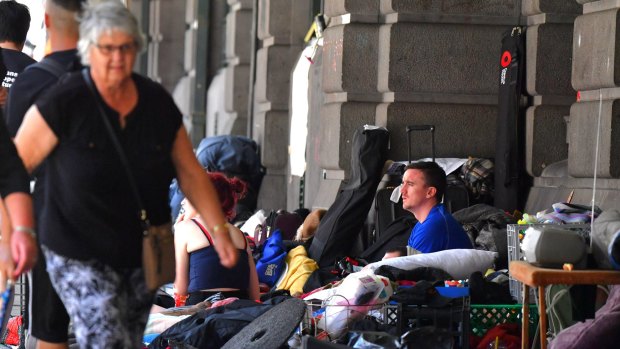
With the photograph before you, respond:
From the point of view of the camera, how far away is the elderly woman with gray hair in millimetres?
4438

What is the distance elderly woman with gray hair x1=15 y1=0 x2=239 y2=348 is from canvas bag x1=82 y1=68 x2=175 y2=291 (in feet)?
0.05

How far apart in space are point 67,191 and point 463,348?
279 centimetres

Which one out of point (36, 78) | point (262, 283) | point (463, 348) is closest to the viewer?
point (36, 78)

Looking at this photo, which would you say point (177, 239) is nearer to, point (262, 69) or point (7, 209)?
point (7, 209)

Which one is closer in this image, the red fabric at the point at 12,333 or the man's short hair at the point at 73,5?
the man's short hair at the point at 73,5

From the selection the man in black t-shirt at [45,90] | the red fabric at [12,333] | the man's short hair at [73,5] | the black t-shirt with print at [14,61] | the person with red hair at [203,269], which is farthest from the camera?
the person with red hair at [203,269]

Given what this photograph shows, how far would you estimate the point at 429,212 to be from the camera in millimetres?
8453

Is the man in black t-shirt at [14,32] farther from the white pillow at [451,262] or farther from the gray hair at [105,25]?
the gray hair at [105,25]

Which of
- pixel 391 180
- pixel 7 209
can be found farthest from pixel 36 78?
pixel 391 180

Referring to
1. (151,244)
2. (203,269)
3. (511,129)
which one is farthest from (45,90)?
(511,129)

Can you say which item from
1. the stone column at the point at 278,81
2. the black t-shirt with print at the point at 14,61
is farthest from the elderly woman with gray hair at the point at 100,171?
the stone column at the point at 278,81

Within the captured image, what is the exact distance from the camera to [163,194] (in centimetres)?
462

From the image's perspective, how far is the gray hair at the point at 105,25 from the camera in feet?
14.5

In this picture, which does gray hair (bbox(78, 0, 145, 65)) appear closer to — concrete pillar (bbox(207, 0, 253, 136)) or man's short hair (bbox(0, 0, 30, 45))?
man's short hair (bbox(0, 0, 30, 45))
